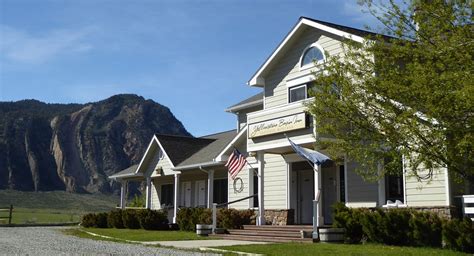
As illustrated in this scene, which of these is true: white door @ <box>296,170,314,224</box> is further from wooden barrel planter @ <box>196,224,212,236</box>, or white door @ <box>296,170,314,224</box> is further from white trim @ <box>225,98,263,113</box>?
white trim @ <box>225,98,263,113</box>

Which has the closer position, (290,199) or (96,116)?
(290,199)

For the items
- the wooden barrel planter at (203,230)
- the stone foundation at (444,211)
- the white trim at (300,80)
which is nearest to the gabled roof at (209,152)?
the wooden barrel planter at (203,230)

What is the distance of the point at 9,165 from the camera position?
456ft

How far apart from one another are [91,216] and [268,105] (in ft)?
47.2

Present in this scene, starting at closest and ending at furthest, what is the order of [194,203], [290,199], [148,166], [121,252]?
1. [121,252]
2. [290,199]
3. [194,203]
4. [148,166]

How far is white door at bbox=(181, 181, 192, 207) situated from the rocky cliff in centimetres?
10650

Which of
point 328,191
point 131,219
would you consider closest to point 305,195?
point 328,191

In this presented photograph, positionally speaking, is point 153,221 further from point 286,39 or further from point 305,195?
point 286,39

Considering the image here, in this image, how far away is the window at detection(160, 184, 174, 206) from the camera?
112ft

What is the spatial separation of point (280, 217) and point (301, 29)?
7.33m

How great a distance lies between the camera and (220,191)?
29797 millimetres

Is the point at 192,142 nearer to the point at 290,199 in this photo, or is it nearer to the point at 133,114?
the point at 290,199

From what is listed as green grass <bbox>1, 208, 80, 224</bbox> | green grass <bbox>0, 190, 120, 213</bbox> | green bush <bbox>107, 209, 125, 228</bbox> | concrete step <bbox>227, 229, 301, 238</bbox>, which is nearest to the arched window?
concrete step <bbox>227, 229, 301, 238</bbox>

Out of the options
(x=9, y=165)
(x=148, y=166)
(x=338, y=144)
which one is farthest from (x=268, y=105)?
(x=9, y=165)
